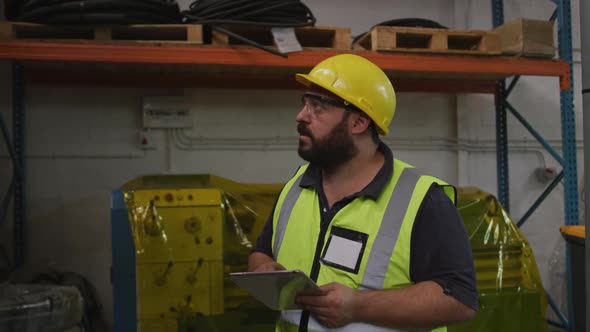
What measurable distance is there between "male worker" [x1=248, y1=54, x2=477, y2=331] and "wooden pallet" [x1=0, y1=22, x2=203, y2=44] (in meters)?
1.60

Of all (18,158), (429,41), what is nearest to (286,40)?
Answer: (429,41)

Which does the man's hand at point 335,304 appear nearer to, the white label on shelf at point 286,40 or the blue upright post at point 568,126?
the white label on shelf at point 286,40

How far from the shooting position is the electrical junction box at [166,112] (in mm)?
4152

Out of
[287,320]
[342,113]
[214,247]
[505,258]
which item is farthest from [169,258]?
[505,258]

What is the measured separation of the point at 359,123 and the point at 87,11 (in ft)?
6.91

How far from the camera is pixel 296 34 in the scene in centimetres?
342

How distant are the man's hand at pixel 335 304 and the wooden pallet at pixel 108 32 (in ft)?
7.17

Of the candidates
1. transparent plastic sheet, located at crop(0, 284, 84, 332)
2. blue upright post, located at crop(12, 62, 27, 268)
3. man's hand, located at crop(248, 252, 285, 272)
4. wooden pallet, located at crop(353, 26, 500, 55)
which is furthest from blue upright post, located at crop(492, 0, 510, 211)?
blue upright post, located at crop(12, 62, 27, 268)

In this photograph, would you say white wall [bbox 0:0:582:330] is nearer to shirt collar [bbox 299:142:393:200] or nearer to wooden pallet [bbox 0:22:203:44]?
wooden pallet [bbox 0:22:203:44]

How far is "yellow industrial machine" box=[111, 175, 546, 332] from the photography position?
2.92 metres

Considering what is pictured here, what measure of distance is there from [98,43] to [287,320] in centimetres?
225

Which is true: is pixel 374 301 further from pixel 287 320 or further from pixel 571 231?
pixel 571 231

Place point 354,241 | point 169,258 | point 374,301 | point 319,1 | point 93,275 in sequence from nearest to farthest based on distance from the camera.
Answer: point 374,301 → point 354,241 → point 169,258 → point 93,275 → point 319,1

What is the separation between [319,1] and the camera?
177 inches
